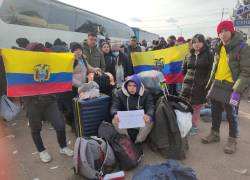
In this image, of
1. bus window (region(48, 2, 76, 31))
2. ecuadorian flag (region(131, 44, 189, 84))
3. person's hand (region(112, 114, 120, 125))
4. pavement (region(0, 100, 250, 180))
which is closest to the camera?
pavement (region(0, 100, 250, 180))

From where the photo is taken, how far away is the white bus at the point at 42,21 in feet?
22.8

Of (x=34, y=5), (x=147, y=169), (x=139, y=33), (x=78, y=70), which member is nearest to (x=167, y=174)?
(x=147, y=169)

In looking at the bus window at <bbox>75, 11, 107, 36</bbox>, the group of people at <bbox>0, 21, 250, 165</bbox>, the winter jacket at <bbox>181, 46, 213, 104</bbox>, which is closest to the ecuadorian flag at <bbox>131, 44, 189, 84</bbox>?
the group of people at <bbox>0, 21, 250, 165</bbox>

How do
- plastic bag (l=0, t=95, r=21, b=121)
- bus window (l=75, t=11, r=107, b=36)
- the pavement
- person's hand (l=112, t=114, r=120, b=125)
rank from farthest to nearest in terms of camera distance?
bus window (l=75, t=11, r=107, b=36), plastic bag (l=0, t=95, r=21, b=121), person's hand (l=112, t=114, r=120, b=125), the pavement

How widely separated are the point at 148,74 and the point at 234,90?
4.62 feet

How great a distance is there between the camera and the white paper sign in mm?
3564

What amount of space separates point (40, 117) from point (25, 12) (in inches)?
211

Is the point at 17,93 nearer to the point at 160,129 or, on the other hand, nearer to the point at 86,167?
the point at 86,167

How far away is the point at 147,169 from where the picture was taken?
2492mm

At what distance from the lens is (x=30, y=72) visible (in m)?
3.48

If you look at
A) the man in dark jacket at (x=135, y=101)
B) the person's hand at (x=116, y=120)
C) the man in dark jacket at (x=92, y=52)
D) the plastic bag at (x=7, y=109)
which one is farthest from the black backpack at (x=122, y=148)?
the plastic bag at (x=7, y=109)

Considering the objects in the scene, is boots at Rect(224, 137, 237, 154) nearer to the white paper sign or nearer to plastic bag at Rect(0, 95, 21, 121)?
the white paper sign

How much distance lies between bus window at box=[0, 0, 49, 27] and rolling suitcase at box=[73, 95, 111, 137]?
4.59 m

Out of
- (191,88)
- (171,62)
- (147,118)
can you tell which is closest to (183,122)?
(147,118)
